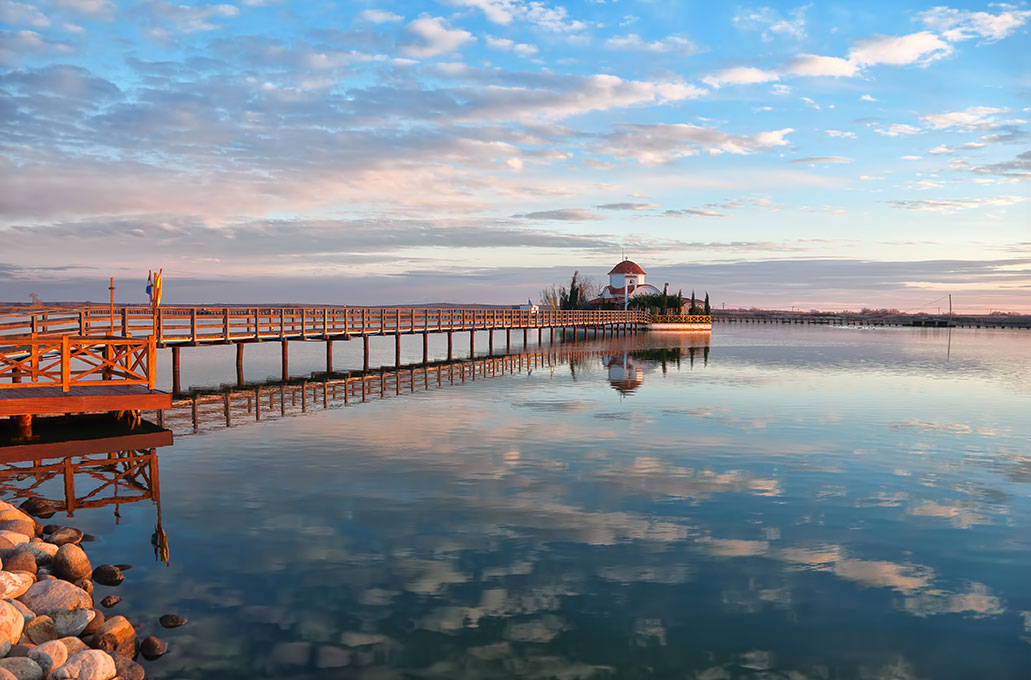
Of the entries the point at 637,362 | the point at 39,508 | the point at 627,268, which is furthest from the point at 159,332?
the point at 627,268

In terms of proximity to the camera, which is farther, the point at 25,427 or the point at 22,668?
the point at 25,427

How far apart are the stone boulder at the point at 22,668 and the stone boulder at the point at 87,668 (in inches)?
4.2

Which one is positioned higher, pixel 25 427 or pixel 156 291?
pixel 156 291

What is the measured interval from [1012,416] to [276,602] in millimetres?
22445

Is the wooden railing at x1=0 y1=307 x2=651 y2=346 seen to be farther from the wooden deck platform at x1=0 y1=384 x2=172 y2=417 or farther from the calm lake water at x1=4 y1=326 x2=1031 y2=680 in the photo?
the calm lake water at x1=4 y1=326 x2=1031 y2=680

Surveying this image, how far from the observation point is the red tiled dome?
111 metres

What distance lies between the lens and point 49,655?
618 centimetres

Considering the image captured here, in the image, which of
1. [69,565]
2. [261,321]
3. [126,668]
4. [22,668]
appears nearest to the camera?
[22,668]

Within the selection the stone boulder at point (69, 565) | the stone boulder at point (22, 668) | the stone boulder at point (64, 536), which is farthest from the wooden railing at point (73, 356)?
the stone boulder at point (22, 668)

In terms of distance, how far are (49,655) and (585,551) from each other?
19.0 feet

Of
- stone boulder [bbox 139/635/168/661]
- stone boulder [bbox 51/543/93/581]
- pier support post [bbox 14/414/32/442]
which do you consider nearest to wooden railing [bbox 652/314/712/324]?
pier support post [bbox 14/414/32/442]

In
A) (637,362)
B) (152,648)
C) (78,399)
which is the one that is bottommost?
(637,362)

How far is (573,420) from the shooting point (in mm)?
20484

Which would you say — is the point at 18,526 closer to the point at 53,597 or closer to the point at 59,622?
the point at 53,597
